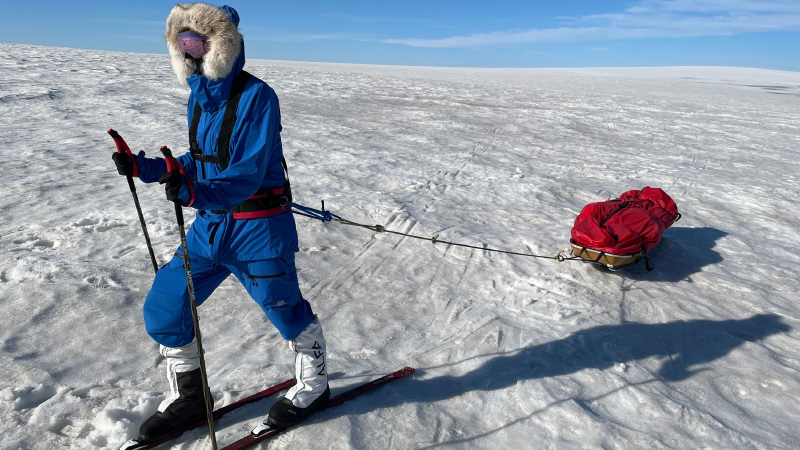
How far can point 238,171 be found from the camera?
2.25 metres

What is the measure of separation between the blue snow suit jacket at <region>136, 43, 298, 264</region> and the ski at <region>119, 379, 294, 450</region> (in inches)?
36.7

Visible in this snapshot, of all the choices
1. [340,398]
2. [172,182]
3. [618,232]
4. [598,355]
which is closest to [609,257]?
[618,232]

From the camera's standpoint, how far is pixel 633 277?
5188 mm

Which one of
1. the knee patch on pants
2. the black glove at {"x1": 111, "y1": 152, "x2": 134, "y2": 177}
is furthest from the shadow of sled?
the black glove at {"x1": 111, "y1": 152, "x2": 134, "y2": 177}

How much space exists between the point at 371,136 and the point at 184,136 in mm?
3789

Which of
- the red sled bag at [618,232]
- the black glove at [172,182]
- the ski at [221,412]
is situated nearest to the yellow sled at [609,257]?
the red sled bag at [618,232]

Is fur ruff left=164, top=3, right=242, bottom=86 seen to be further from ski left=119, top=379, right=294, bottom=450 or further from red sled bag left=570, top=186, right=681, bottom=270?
red sled bag left=570, top=186, right=681, bottom=270

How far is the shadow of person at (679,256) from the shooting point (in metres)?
5.28

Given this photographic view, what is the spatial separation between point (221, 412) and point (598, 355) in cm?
259

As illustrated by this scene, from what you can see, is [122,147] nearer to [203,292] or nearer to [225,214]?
[225,214]

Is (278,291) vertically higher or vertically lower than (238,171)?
lower

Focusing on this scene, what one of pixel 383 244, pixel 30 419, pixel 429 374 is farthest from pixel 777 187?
pixel 30 419

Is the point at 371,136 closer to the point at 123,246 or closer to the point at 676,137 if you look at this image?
the point at 123,246

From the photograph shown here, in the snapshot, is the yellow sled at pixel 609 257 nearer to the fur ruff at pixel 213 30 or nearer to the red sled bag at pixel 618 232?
the red sled bag at pixel 618 232
